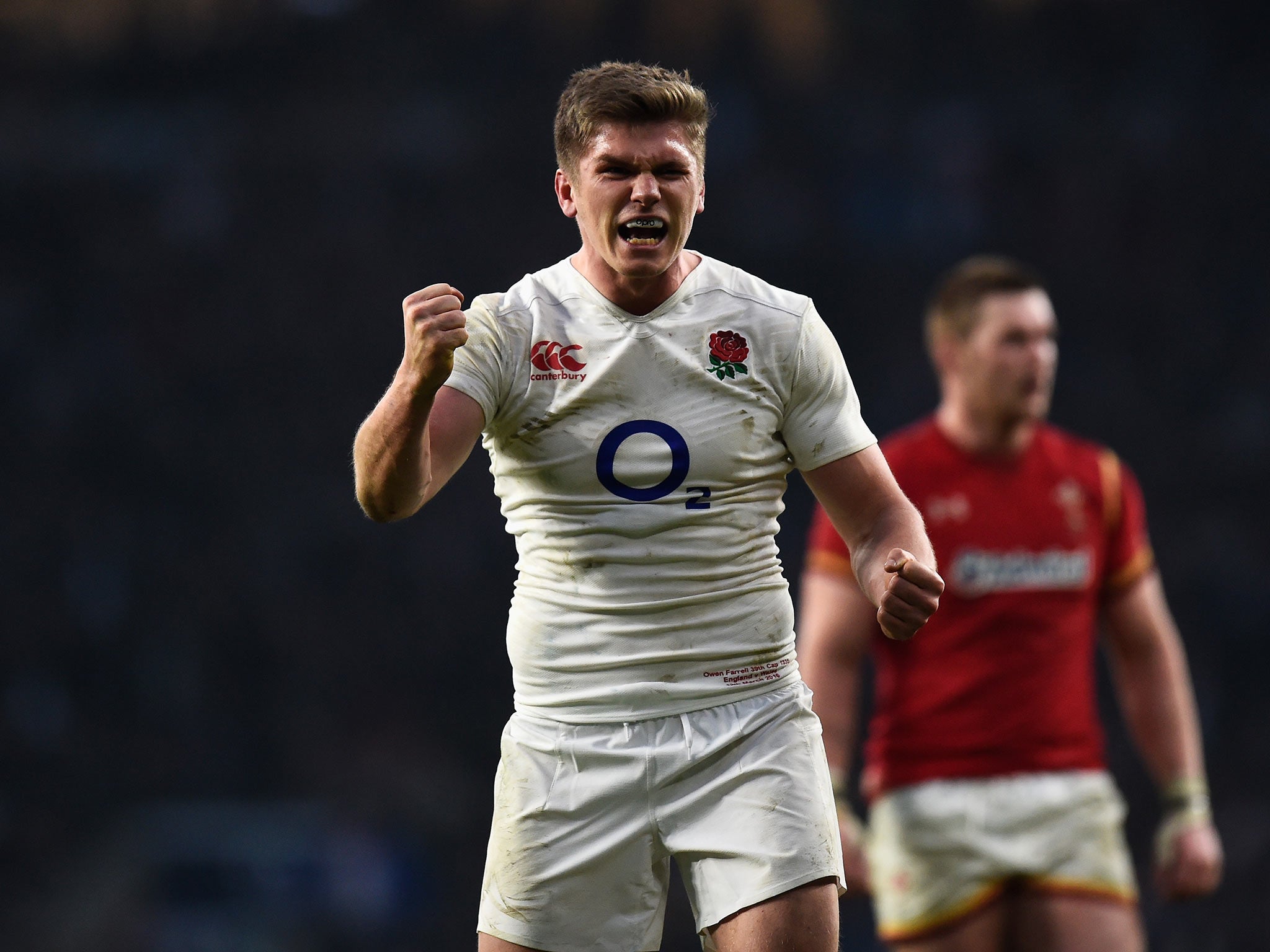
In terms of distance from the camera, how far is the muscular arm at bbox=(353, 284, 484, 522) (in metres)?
2.43

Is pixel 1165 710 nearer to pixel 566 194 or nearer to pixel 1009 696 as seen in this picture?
pixel 1009 696

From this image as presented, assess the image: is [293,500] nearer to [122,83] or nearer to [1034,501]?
[122,83]

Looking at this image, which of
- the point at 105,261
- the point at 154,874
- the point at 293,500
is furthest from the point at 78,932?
the point at 105,261

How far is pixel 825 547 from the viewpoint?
4676mm

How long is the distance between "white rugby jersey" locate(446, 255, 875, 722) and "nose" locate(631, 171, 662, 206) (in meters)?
0.21

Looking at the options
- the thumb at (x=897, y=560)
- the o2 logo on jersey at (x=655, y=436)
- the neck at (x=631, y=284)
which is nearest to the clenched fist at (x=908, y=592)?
the thumb at (x=897, y=560)

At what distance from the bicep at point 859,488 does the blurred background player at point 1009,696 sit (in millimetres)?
1760

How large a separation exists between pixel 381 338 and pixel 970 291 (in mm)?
7061

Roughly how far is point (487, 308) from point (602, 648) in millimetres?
609

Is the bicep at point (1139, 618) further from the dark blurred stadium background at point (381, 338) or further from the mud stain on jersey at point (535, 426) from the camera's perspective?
the dark blurred stadium background at point (381, 338)

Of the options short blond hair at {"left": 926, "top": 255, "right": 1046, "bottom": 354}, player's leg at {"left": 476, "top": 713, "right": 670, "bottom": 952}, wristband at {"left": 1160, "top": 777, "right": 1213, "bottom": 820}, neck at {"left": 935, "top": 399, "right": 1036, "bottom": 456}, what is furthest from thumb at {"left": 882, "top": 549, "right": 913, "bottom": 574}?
short blond hair at {"left": 926, "top": 255, "right": 1046, "bottom": 354}

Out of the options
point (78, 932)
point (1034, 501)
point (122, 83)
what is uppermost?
point (122, 83)

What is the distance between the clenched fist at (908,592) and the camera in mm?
2473

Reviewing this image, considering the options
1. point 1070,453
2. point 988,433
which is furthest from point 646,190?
point 1070,453
